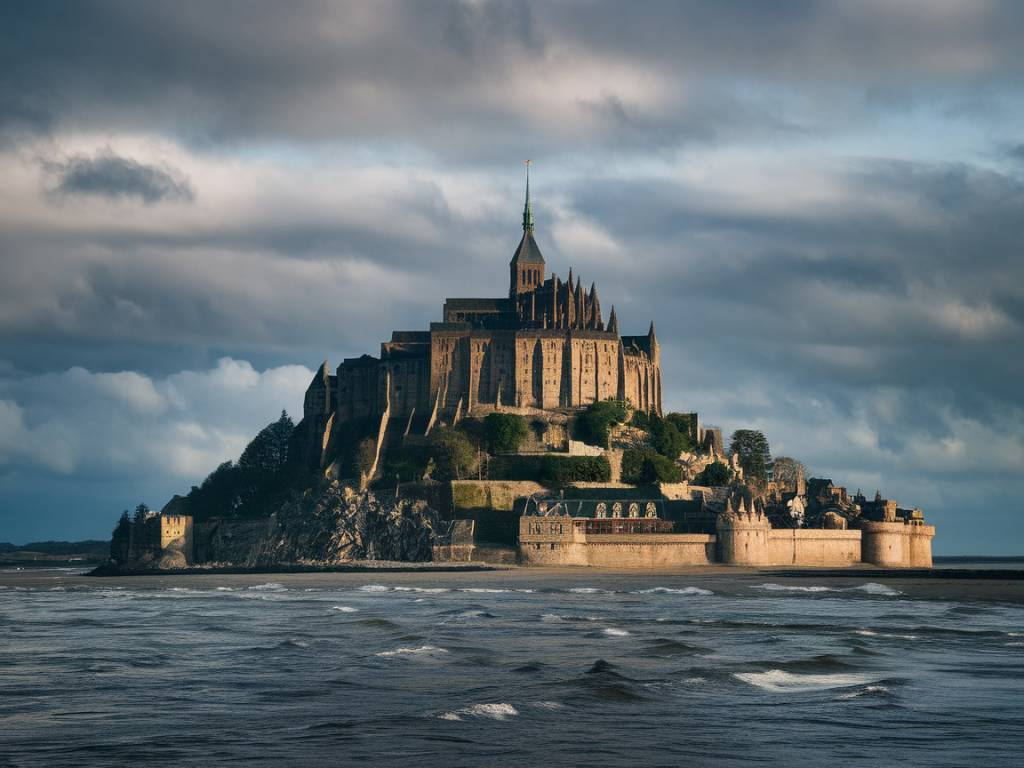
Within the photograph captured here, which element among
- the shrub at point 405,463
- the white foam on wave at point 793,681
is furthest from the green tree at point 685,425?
the white foam on wave at point 793,681

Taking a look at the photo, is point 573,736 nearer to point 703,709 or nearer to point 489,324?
point 703,709

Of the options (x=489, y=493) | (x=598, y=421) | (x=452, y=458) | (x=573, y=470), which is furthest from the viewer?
(x=598, y=421)

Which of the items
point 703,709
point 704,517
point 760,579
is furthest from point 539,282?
point 703,709

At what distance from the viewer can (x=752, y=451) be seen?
539 ft

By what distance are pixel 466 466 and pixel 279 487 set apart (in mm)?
26161

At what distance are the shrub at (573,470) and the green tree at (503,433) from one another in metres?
5.71

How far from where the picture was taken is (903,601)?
283ft

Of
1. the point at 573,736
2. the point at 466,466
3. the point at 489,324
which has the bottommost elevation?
the point at 573,736

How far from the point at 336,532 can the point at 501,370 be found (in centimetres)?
3280

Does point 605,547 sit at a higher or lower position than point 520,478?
lower

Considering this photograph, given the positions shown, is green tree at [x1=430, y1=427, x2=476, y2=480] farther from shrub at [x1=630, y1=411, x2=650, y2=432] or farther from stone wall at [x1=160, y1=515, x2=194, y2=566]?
stone wall at [x1=160, y1=515, x2=194, y2=566]

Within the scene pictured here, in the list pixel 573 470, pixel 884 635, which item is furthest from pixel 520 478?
pixel 884 635

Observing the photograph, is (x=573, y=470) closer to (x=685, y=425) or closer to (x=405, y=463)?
(x=405, y=463)

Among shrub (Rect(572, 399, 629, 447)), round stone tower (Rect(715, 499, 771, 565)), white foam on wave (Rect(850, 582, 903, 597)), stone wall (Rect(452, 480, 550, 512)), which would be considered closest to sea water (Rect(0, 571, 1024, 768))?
white foam on wave (Rect(850, 582, 903, 597))
